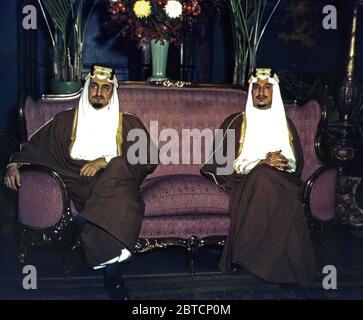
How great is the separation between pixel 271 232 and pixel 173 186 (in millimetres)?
783

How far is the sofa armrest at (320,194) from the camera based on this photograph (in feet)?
14.3

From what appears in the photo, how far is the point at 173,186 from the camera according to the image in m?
4.36

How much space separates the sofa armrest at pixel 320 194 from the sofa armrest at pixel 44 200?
157cm

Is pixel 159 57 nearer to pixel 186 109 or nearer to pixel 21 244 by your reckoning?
pixel 186 109

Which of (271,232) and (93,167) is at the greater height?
(93,167)

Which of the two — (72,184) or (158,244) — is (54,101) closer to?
(72,184)

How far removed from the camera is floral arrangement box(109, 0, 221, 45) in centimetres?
486

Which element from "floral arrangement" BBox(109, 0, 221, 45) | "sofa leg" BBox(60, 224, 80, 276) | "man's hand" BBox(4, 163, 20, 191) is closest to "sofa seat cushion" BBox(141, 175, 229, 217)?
"sofa leg" BBox(60, 224, 80, 276)

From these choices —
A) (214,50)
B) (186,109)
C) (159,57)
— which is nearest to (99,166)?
(186,109)

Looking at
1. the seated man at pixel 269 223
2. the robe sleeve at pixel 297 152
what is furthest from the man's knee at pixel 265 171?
the robe sleeve at pixel 297 152

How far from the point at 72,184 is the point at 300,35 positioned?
5504 millimetres
